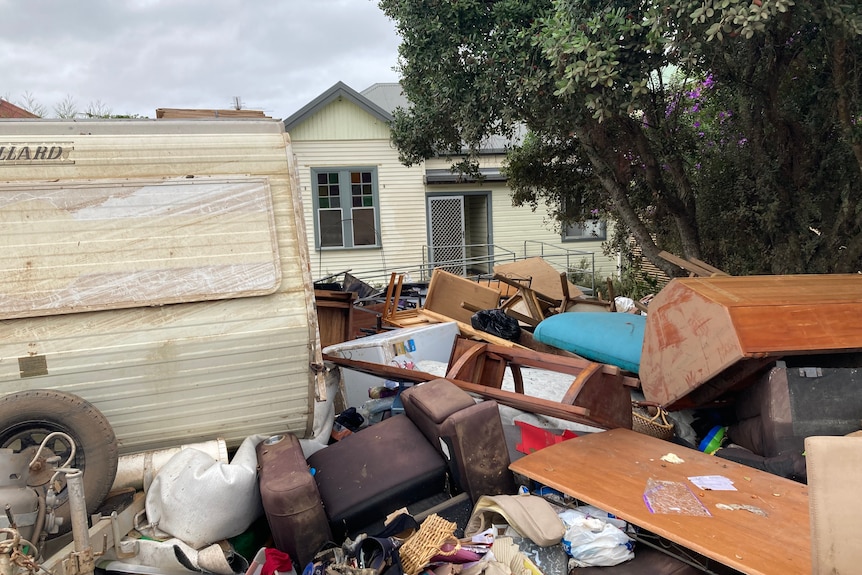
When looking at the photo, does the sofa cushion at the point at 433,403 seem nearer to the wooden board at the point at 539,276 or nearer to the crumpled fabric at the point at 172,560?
the crumpled fabric at the point at 172,560

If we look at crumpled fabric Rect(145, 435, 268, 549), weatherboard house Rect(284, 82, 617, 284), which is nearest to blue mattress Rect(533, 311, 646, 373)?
crumpled fabric Rect(145, 435, 268, 549)

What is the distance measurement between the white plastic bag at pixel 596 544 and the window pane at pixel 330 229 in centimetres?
1244

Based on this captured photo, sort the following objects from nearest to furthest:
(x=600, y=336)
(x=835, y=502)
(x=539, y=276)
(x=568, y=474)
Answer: (x=835, y=502), (x=568, y=474), (x=600, y=336), (x=539, y=276)

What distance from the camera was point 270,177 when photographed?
3.64 meters

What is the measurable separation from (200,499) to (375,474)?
3.12ft

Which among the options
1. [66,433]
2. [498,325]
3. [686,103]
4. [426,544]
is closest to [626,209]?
[686,103]

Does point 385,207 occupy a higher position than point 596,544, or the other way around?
point 385,207

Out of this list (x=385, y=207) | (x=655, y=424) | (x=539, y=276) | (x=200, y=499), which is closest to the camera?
(x=200, y=499)

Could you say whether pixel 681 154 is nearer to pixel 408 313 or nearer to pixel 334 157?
pixel 408 313

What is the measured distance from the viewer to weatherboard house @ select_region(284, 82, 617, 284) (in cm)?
1432

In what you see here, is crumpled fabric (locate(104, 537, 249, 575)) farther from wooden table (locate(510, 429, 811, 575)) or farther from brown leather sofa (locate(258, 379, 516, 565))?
→ wooden table (locate(510, 429, 811, 575))

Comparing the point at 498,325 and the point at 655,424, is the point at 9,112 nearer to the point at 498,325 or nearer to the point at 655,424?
the point at 498,325

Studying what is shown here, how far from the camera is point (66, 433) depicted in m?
3.03

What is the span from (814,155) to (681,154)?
1703 millimetres
